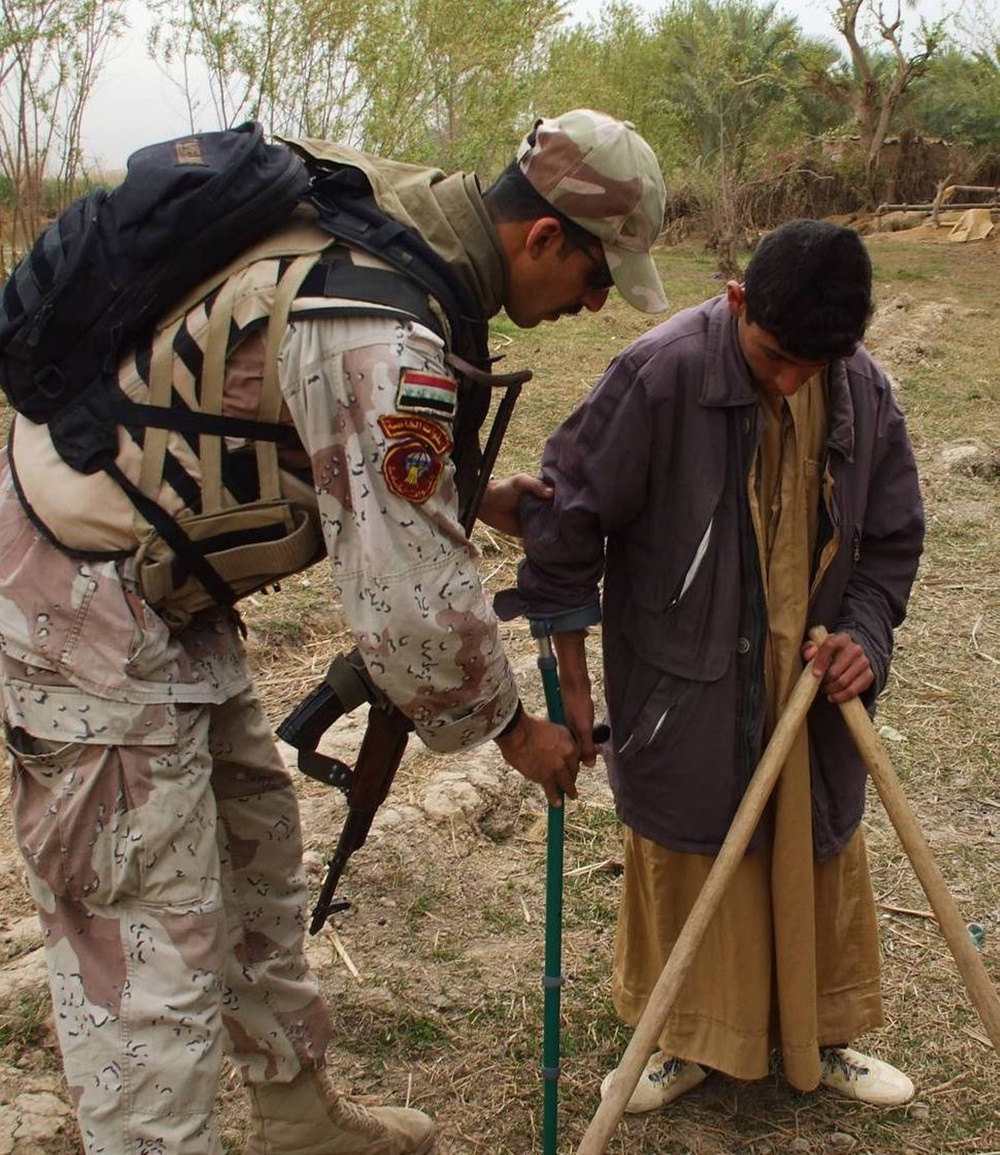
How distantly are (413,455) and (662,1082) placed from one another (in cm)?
182

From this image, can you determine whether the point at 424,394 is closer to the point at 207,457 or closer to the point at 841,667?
the point at 207,457

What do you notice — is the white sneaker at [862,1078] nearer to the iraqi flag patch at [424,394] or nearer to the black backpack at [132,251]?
the iraqi flag patch at [424,394]

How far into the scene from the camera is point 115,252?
6.26 feet

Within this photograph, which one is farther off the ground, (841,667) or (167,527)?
(167,527)

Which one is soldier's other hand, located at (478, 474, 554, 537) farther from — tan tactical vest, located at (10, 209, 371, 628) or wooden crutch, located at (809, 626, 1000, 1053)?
wooden crutch, located at (809, 626, 1000, 1053)

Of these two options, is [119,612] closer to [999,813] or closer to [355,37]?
[999,813]

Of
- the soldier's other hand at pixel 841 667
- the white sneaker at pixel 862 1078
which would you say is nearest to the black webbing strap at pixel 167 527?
the soldier's other hand at pixel 841 667

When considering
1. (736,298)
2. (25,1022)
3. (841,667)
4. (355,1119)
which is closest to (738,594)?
(841,667)

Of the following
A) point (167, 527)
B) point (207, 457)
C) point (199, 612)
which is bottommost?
point (199, 612)

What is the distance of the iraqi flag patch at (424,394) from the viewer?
6.03ft

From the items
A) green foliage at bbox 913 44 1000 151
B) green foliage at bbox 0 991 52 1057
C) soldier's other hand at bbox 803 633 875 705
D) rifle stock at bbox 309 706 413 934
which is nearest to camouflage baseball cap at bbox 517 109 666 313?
soldier's other hand at bbox 803 633 875 705

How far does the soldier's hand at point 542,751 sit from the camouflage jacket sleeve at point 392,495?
0.29 metres

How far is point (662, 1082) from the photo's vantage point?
2.92 m

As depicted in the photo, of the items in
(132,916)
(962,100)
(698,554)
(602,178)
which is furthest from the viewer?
(962,100)
